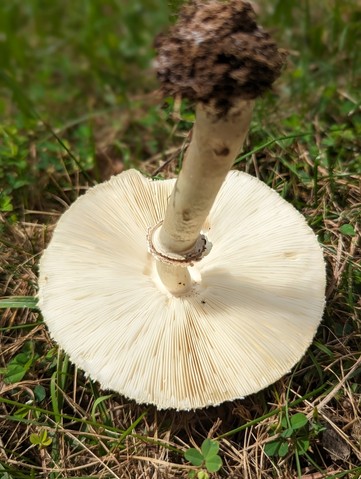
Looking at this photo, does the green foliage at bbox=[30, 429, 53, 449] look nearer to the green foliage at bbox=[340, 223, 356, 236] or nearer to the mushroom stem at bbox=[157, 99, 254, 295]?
the mushroom stem at bbox=[157, 99, 254, 295]

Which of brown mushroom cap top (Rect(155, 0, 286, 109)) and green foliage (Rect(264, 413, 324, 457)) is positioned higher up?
brown mushroom cap top (Rect(155, 0, 286, 109))

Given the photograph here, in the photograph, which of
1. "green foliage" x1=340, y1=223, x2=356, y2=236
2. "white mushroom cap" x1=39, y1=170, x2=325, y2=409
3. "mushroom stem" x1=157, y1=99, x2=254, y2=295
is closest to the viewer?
"mushroom stem" x1=157, y1=99, x2=254, y2=295

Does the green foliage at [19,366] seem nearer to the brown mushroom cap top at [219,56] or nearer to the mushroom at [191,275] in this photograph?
the mushroom at [191,275]

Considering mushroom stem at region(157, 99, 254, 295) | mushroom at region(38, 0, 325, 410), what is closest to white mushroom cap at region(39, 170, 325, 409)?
mushroom at region(38, 0, 325, 410)

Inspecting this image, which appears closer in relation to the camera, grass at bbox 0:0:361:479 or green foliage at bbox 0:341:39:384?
grass at bbox 0:0:361:479

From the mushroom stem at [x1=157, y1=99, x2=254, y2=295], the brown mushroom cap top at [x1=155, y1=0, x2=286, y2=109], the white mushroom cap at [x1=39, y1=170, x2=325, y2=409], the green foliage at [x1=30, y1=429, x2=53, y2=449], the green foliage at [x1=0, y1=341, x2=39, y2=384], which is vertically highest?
the brown mushroom cap top at [x1=155, y1=0, x2=286, y2=109]

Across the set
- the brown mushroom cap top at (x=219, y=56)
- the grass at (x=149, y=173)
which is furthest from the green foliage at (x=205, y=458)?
the brown mushroom cap top at (x=219, y=56)

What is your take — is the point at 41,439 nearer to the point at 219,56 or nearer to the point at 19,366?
the point at 19,366

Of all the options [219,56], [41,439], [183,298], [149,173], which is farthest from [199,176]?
[149,173]
